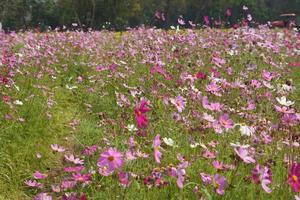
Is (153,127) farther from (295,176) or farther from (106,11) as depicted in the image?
(106,11)

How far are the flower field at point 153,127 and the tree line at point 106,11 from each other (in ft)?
10.2

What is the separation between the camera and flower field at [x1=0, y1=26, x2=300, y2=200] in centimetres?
328

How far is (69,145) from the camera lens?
227 inches

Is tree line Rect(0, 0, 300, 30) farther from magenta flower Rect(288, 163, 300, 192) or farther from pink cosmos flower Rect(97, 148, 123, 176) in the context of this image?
magenta flower Rect(288, 163, 300, 192)

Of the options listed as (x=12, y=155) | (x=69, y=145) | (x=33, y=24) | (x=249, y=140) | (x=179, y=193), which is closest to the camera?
(x=179, y=193)

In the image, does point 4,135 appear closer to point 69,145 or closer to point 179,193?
point 69,145

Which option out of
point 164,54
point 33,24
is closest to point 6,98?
point 164,54

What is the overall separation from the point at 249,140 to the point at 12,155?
2.44 meters

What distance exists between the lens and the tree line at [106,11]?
3047 centimetres

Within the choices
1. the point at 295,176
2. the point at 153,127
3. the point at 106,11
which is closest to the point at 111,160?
the point at 295,176

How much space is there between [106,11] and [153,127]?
97.8 ft

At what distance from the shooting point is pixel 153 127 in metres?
4.84

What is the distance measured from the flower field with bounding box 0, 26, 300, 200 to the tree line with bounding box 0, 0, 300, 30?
3.12 metres

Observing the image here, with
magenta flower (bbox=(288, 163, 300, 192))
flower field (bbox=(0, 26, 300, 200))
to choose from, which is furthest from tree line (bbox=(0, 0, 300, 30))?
magenta flower (bbox=(288, 163, 300, 192))
